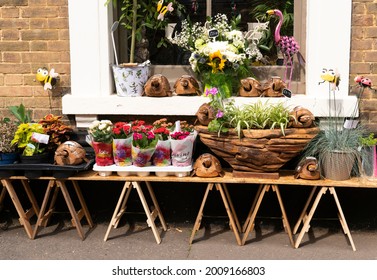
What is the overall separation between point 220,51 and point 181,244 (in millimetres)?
1485

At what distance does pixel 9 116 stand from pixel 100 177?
46.3 inches

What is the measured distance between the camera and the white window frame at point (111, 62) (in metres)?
4.89

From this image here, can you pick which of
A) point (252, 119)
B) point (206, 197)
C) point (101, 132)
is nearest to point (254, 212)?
point (206, 197)

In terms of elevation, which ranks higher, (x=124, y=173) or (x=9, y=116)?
(x=9, y=116)

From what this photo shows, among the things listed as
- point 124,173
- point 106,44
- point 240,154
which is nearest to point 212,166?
point 240,154

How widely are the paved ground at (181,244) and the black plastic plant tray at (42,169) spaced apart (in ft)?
1.75

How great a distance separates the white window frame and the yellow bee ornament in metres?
0.15

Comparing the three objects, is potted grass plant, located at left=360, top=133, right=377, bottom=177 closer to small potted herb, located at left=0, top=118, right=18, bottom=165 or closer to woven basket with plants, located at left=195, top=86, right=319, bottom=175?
woven basket with plants, located at left=195, top=86, right=319, bottom=175

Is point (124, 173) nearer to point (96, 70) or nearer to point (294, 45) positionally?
point (96, 70)

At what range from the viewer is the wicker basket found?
4430 millimetres

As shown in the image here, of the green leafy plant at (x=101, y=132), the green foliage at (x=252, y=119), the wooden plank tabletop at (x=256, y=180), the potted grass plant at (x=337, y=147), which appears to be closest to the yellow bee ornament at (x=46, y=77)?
the green leafy plant at (x=101, y=132)

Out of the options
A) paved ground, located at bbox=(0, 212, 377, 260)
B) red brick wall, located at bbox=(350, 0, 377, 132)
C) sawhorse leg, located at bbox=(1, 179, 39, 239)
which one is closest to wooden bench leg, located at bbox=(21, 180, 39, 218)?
sawhorse leg, located at bbox=(1, 179, 39, 239)
